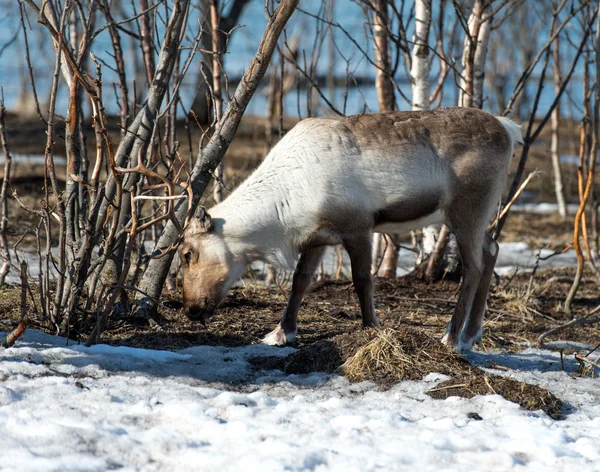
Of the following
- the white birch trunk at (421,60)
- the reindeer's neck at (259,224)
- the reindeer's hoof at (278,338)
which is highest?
the white birch trunk at (421,60)

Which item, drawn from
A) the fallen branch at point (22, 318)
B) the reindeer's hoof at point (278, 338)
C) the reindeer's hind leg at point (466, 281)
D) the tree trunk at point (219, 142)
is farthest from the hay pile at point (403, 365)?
the fallen branch at point (22, 318)

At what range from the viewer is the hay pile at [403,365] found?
12.4 feet

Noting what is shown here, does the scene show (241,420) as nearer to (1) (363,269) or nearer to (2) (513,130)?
(1) (363,269)

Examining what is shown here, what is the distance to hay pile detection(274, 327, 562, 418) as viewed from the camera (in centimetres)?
377

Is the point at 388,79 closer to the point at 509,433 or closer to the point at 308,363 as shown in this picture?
the point at 308,363

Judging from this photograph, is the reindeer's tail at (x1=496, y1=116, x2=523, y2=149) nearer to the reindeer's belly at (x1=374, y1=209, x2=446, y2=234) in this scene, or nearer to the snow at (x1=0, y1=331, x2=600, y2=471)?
the reindeer's belly at (x1=374, y1=209, x2=446, y2=234)

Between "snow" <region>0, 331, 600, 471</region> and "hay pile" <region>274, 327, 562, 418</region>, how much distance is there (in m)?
0.08

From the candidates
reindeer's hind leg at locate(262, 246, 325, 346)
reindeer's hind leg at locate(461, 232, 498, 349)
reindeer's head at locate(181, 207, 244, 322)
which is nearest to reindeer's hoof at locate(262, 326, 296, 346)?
reindeer's hind leg at locate(262, 246, 325, 346)

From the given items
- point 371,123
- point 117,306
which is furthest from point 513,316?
point 117,306

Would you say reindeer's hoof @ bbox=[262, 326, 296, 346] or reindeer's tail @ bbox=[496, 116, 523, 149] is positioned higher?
reindeer's tail @ bbox=[496, 116, 523, 149]

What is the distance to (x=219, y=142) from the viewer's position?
15.7ft

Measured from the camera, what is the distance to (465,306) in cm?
488

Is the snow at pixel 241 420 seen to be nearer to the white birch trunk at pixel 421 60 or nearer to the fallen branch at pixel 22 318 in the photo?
the fallen branch at pixel 22 318

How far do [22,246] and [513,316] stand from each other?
4786 mm
